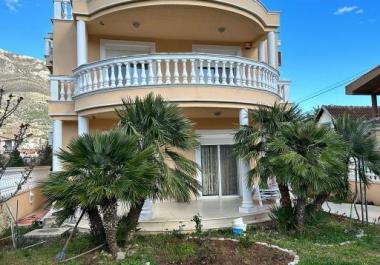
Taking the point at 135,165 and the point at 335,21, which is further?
the point at 335,21

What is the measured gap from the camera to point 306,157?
832 centimetres

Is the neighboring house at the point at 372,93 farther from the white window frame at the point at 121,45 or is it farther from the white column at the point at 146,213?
the white column at the point at 146,213

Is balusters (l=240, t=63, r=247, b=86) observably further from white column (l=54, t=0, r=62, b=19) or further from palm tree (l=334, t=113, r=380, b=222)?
white column (l=54, t=0, r=62, b=19)

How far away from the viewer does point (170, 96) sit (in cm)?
1066

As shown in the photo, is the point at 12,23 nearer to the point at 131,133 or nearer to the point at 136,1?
the point at 136,1

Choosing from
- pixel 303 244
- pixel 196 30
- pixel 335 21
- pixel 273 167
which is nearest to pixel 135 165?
pixel 273 167

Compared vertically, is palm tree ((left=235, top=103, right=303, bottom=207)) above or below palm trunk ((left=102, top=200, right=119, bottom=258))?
above

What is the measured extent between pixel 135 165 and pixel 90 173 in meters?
0.80

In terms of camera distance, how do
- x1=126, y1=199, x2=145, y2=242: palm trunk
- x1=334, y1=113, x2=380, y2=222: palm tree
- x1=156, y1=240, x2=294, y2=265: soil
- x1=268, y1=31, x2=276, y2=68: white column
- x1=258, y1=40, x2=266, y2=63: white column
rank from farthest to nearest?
x1=258, y1=40, x2=266, y2=63: white column, x1=268, y1=31, x2=276, y2=68: white column, x1=334, y1=113, x2=380, y2=222: palm tree, x1=126, y1=199, x2=145, y2=242: palm trunk, x1=156, y1=240, x2=294, y2=265: soil

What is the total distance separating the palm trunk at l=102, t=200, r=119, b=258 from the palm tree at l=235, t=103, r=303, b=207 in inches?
144

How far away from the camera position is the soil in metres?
6.77

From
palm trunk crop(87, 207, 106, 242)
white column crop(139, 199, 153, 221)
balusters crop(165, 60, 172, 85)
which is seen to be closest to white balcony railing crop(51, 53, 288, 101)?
balusters crop(165, 60, 172, 85)

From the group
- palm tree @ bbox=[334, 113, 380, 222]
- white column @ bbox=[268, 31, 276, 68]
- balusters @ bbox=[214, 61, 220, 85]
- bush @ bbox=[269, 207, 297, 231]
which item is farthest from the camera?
white column @ bbox=[268, 31, 276, 68]

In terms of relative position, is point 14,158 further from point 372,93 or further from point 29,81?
point 29,81
